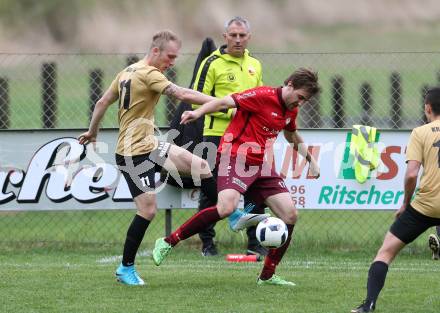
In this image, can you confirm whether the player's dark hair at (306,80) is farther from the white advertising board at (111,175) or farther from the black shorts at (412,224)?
the white advertising board at (111,175)

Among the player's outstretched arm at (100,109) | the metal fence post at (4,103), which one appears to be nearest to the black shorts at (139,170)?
the player's outstretched arm at (100,109)

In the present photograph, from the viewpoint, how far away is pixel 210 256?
1141 cm

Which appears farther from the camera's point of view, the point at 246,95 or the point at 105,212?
the point at 105,212

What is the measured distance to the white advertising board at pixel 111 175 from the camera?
1180cm

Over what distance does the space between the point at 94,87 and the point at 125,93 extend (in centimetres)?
423

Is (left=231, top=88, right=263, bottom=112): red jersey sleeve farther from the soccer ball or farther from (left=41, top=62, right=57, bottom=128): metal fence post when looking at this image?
(left=41, top=62, right=57, bottom=128): metal fence post

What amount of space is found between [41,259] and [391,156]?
373 cm

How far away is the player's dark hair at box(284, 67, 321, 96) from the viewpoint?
880 centimetres

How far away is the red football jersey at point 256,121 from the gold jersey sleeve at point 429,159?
1497 millimetres

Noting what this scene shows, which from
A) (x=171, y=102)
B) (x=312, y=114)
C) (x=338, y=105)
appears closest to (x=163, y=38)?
(x=171, y=102)

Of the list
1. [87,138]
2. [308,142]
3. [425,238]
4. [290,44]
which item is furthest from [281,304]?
[290,44]

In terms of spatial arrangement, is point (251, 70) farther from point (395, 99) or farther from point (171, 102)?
point (395, 99)

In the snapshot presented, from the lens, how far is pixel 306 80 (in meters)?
8.80

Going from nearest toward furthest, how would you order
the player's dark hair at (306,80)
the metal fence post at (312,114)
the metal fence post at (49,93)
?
the player's dark hair at (306,80), the metal fence post at (49,93), the metal fence post at (312,114)
